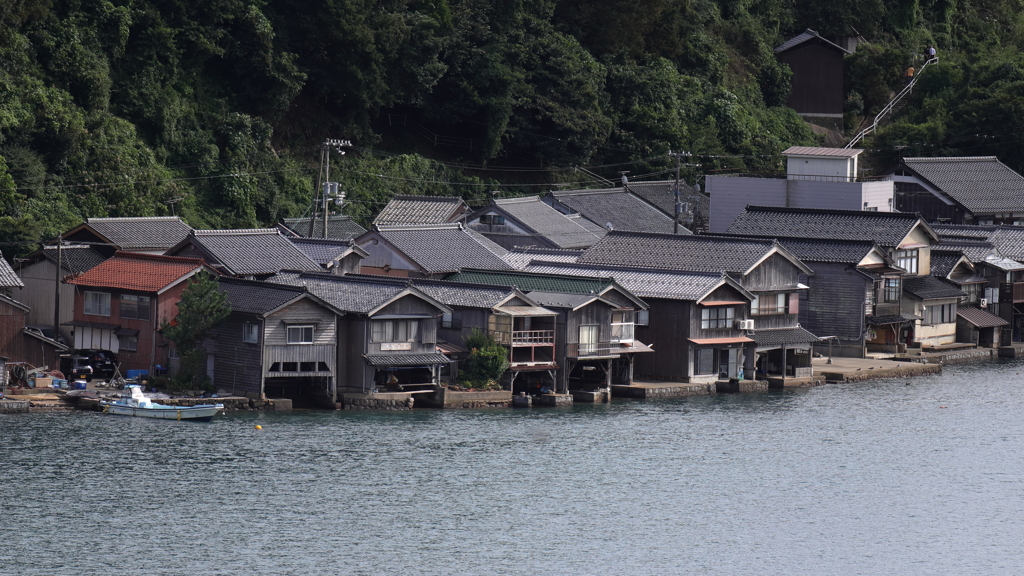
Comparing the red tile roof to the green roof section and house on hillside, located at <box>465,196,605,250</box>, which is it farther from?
house on hillside, located at <box>465,196,605,250</box>

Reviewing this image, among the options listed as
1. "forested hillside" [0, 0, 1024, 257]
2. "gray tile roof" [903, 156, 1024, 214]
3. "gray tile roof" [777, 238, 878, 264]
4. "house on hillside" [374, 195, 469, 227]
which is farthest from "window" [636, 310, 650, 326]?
"gray tile roof" [903, 156, 1024, 214]

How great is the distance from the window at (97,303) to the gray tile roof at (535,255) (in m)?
14.9

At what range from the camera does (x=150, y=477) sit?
114 ft

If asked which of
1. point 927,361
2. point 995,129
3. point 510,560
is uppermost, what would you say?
point 995,129

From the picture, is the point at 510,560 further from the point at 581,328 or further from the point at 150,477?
the point at 581,328

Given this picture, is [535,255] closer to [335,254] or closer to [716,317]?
[335,254]

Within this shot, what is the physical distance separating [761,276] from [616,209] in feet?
56.0

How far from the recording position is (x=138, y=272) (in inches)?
1761

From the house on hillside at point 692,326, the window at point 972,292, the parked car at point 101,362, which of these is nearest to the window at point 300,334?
the parked car at point 101,362

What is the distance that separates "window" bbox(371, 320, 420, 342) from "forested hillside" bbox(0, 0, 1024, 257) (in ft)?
47.3

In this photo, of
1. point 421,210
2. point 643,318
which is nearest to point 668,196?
point 421,210

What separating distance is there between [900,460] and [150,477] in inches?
761

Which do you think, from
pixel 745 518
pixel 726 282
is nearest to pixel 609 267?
pixel 726 282

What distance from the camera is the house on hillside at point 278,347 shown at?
41.3 metres
